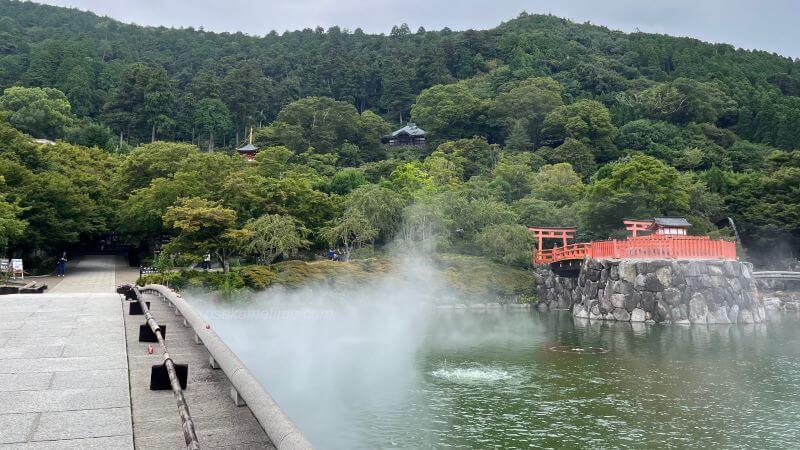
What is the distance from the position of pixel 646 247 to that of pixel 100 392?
30.1 meters

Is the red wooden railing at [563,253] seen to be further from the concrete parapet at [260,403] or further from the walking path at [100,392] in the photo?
the concrete parapet at [260,403]

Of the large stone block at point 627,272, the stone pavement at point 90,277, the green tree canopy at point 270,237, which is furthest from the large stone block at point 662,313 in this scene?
the stone pavement at point 90,277

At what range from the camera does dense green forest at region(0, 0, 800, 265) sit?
38.8 meters

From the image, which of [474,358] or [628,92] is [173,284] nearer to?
[474,358]

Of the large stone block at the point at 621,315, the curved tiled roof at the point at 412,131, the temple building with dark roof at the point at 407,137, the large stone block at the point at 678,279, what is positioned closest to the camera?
the large stone block at the point at 678,279

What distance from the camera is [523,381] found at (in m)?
18.2

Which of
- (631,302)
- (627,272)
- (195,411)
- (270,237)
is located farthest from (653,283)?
(195,411)

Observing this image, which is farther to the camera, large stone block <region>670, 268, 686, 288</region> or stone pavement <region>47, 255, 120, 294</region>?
large stone block <region>670, 268, 686, 288</region>

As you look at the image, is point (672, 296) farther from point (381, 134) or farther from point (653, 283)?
point (381, 134)

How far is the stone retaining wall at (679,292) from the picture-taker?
102ft

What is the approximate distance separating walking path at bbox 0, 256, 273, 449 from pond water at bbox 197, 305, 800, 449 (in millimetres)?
4655

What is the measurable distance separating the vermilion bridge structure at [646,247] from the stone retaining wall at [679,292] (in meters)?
0.61

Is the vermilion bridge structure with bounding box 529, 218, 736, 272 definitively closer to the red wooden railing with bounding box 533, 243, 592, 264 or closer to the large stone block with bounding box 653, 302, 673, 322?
the red wooden railing with bounding box 533, 243, 592, 264

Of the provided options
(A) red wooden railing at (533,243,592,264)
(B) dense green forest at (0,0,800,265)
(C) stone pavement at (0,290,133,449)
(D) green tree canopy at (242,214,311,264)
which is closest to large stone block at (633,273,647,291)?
(A) red wooden railing at (533,243,592,264)
